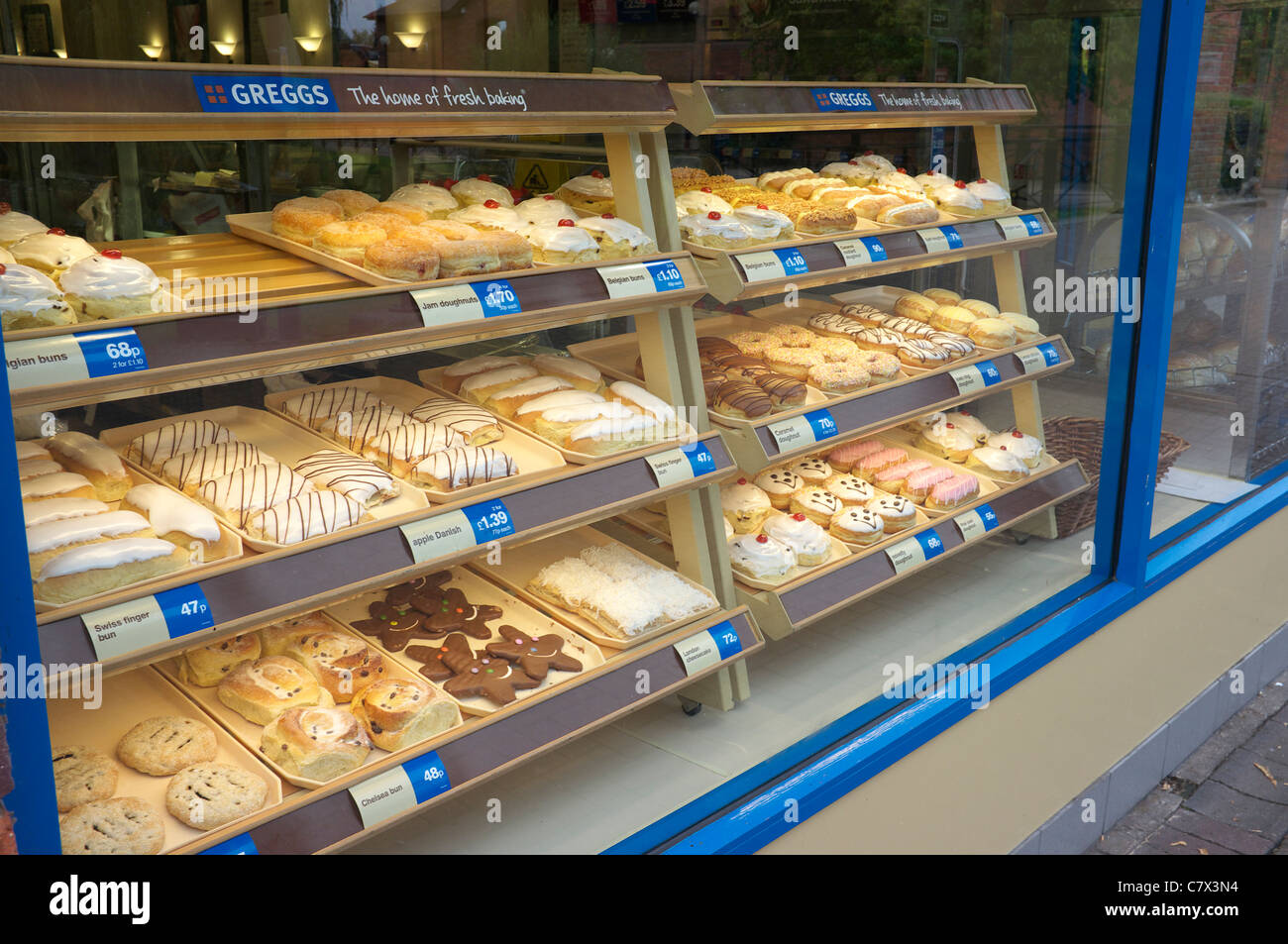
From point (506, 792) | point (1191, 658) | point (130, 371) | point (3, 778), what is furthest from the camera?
point (1191, 658)

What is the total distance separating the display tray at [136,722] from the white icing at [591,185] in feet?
5.09

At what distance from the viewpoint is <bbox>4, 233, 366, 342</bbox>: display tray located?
1.95 meters

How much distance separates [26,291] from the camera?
1.74 m

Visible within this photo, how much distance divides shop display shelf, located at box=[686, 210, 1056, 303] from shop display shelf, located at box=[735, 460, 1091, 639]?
78 cm

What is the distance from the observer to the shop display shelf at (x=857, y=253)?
274cm

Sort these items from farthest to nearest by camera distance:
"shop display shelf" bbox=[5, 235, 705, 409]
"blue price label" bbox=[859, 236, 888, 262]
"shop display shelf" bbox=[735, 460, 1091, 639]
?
"blue price label" bbox=[859, 236, 888, 262] < "shop display shelf" bbox=[735, 460, 1091, 639] < "shop display shelf" bbox=[5, 235, 705, 409]

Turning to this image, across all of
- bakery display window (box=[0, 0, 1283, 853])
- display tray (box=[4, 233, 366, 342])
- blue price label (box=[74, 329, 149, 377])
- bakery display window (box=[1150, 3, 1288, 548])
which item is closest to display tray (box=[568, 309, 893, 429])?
bakery display window (box=[0, 0, 1283, 853])

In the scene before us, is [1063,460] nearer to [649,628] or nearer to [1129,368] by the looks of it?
[1129,368]

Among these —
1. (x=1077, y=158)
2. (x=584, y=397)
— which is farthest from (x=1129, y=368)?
(x=584, y=397)

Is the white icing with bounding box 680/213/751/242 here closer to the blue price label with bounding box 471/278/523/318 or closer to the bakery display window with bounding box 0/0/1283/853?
the bakery display window with bounding box 0/0/1283/853

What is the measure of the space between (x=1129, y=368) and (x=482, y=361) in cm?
215

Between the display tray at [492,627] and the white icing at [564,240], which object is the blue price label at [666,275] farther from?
the display tray at [492,627]

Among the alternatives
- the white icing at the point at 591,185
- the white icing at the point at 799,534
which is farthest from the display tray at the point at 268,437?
the white icing at the point at 799,534

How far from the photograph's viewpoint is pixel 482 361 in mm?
2912
